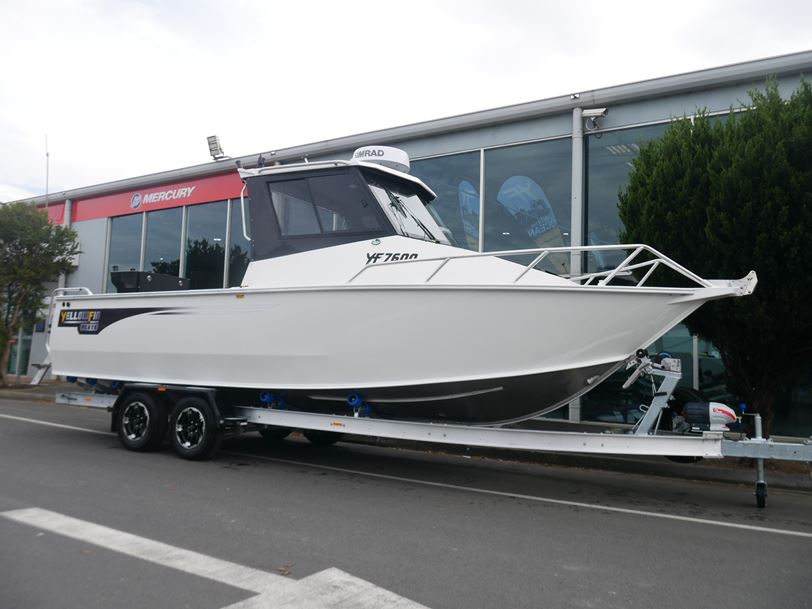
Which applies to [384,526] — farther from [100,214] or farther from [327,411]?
[100,214]

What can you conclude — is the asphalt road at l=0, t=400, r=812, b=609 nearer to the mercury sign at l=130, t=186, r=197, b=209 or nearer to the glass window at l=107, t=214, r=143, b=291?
the mercury sign at l=130, t=186, r=197, b=209

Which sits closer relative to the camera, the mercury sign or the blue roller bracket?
the blue roller bracket

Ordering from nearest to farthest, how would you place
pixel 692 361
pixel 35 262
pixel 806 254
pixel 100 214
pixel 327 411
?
pixel 806 254
pixel 327 411
pixel 692 361
pixel 35 262
pixel 100 214

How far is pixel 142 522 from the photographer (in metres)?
4.78

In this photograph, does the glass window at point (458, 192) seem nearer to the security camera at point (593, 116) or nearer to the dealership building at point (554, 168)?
the dealership building at point (554, 168)

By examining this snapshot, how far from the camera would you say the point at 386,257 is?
6641 millimetres

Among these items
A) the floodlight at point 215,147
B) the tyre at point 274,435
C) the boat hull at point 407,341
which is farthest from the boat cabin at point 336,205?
the floodlight at point 215,147

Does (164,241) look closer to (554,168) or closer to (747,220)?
(554,168)

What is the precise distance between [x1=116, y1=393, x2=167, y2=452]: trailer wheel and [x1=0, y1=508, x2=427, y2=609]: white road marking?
3.18 metres

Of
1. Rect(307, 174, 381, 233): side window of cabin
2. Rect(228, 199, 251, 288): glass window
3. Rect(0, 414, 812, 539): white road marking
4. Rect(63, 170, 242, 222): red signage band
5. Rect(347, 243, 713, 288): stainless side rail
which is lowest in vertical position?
Rect(0, 414, 812, 539): white road marking

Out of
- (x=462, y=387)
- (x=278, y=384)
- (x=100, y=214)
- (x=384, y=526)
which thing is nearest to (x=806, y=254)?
(x=462, y=387)

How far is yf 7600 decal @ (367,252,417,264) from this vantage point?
21.7ft

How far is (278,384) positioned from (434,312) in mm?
2058

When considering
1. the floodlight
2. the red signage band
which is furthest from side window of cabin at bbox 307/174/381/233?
the red signage band
